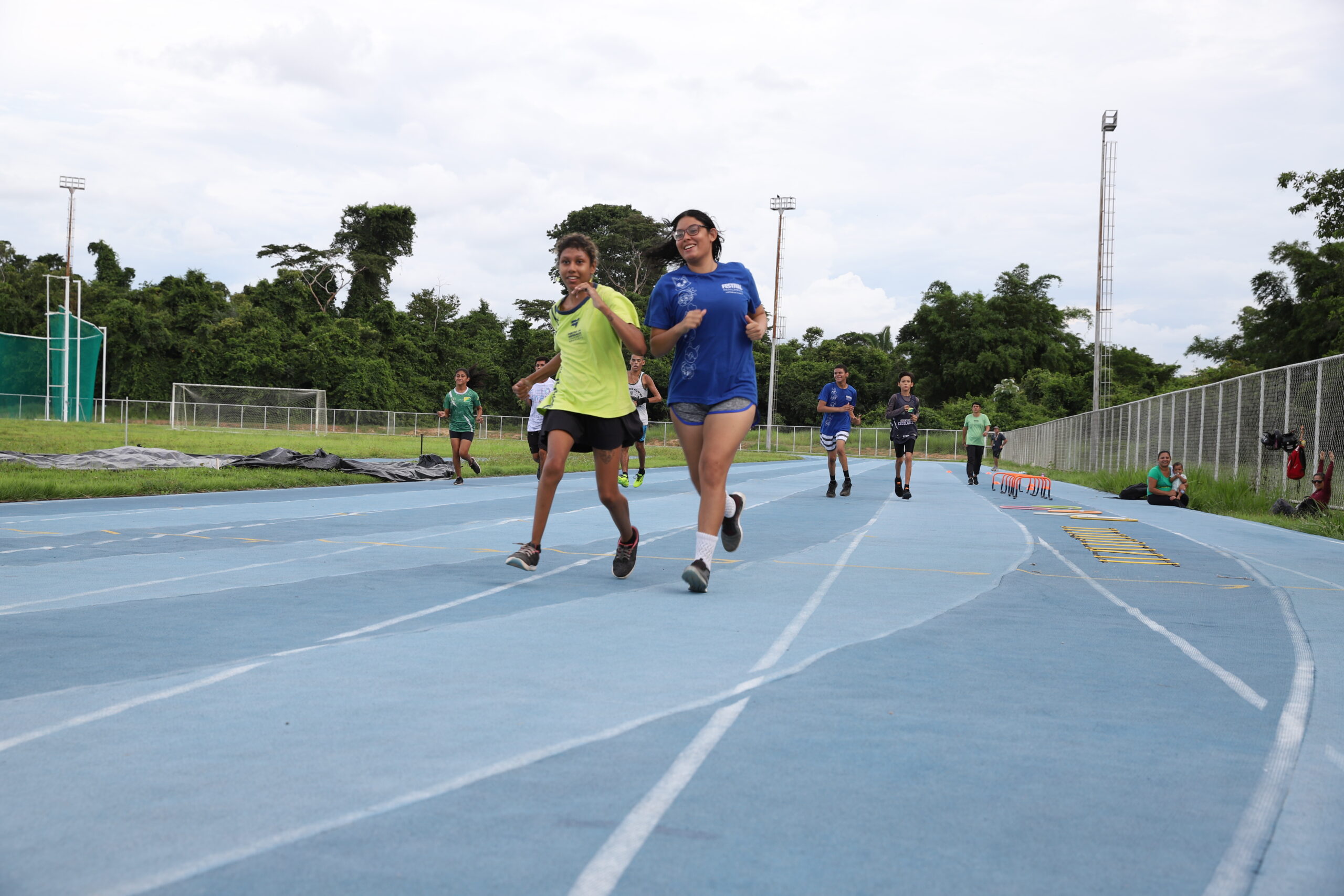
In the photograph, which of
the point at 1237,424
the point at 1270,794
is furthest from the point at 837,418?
the point at 1270,794

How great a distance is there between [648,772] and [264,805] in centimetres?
89

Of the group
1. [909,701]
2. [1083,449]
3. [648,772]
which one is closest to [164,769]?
[648,772]

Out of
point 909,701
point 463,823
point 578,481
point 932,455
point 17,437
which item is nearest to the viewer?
point 463,823

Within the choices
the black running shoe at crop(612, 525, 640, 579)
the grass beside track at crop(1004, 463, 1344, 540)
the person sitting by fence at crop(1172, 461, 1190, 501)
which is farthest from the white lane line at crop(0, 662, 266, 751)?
the person sitting by fence at crop(1172, 461, 1190, 501)

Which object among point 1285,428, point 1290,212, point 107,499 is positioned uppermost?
point 1290,212

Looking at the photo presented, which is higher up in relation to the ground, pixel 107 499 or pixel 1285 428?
pixel 1285 428

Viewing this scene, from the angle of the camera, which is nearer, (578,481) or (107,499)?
(107,499)

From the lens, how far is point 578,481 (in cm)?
1644

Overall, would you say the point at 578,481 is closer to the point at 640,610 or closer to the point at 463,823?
the point at 640,610

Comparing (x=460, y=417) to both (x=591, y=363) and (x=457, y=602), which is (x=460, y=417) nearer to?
(x=591, y=363)

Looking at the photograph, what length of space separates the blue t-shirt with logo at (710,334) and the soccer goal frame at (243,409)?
41.8 metres

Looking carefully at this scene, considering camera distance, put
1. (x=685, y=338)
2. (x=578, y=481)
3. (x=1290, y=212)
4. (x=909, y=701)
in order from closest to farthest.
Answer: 1. (x=909, y=701)
2. (x=685, y=338)
3. (x=578, y=481)
4. (x=1290, y=212)

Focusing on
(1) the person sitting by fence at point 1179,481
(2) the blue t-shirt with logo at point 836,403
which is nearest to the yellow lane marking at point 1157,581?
(2) the blue t-shirt with logo at point 836,403

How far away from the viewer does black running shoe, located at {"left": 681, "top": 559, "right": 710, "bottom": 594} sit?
543 cm
